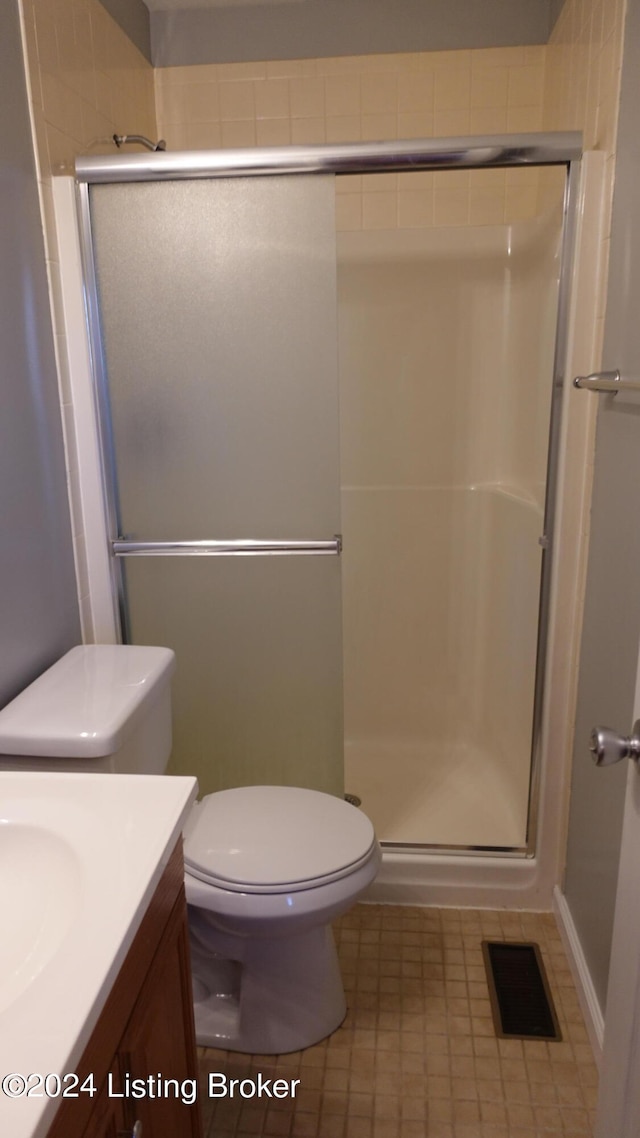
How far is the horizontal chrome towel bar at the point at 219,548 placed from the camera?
1.82m

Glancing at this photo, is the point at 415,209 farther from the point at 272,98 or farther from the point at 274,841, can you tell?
the point at 274,841

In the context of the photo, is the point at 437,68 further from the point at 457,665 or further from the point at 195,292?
the point at 457,665

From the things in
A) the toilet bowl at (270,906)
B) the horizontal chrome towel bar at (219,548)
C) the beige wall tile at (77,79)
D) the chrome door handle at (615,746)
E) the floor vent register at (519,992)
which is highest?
the beige wall tile at (77,79)

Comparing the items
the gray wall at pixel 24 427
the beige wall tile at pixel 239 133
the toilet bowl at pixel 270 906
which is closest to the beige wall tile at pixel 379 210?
the beige wall tile at pixel 239 133

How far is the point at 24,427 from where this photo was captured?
1521 mm

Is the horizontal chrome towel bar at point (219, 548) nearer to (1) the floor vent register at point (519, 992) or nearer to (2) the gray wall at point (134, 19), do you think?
(1) the floor vent register at point (519, 992)

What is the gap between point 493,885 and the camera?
6.63 ft

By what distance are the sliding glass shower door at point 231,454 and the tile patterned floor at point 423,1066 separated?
1.57 feet

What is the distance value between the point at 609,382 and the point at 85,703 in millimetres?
1075

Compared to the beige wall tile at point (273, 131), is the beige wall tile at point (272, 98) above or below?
above

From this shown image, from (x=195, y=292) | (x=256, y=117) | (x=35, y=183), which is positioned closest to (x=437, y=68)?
(x=256, y=117)

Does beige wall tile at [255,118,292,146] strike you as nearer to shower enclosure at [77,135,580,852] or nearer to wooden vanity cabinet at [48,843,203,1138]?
shower enclosure at [77,135,580,852]

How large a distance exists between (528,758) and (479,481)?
3.04 ft

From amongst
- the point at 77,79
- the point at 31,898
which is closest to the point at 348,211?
the point at 77,79
